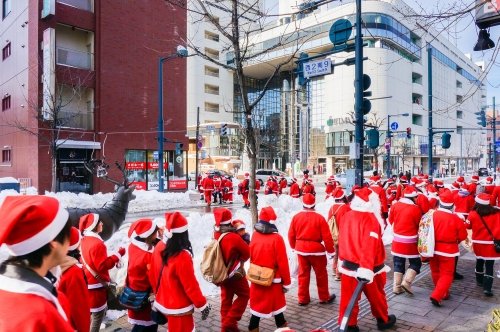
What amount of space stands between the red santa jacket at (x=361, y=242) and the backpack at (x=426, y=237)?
1.37 metres

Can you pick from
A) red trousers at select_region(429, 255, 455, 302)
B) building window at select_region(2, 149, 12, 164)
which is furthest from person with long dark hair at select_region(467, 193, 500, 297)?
building window at select_region(2, 149, 12, 164)

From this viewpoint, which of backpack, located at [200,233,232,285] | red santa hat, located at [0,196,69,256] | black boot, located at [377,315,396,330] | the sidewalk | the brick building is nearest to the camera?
red santa hat, located at [0,196,69,256]

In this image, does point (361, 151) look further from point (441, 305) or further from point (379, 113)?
point (379, 113)

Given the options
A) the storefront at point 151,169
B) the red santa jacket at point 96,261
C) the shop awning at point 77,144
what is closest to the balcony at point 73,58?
the shop awning at point 77,144

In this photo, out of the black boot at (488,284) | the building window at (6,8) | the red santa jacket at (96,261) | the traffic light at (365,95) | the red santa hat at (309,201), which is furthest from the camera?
the building window at (6,8)

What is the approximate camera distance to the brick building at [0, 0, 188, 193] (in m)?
21.2

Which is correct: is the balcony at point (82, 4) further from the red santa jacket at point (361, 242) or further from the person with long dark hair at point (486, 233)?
the person with long dark hair at point (486, 233)

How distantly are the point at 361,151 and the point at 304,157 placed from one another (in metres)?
56.9

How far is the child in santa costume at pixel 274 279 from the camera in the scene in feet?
15.7

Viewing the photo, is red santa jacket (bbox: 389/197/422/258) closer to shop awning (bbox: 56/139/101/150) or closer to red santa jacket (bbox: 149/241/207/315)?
red santa jacket (bbox: 149/241/207/315)

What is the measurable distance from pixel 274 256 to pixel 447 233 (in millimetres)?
3101

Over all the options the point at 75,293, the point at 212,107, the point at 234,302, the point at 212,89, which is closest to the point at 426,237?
the point at 234,302

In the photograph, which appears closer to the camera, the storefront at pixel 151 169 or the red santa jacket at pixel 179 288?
the red santa jacket at pixel 179 288

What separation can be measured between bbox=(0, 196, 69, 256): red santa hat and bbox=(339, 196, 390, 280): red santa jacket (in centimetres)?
371
